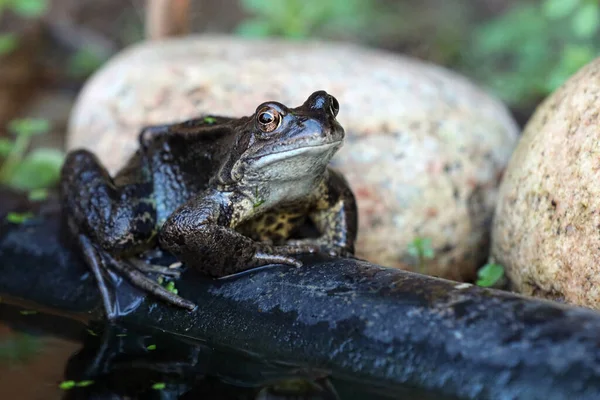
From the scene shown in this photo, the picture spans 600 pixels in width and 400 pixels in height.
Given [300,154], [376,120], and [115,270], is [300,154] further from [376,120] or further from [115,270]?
[376,120]

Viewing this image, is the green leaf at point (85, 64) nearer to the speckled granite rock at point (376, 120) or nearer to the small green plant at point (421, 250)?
the speckled granite rock at point (376, 120)

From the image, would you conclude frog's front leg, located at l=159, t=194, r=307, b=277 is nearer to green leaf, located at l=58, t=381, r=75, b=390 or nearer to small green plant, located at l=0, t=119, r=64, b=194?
green leaf, located at l=58, t=381, r=75, b=390

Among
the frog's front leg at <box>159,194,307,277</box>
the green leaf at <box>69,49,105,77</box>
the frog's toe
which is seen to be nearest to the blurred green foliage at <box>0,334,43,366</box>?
the frog's front leg at <box>159,194,307,277</box>

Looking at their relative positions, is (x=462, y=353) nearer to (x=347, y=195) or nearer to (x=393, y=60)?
(x=347, y=195)

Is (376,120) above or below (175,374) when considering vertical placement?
above

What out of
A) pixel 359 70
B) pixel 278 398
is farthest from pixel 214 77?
pixel 278 398

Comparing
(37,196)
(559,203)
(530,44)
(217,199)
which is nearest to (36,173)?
(37,196)

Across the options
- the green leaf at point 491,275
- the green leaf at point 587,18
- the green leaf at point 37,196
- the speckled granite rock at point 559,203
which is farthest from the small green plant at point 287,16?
the green leaf at point 491,275

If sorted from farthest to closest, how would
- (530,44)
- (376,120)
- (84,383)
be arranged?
(530,44) → (376,120) → (84,383)
